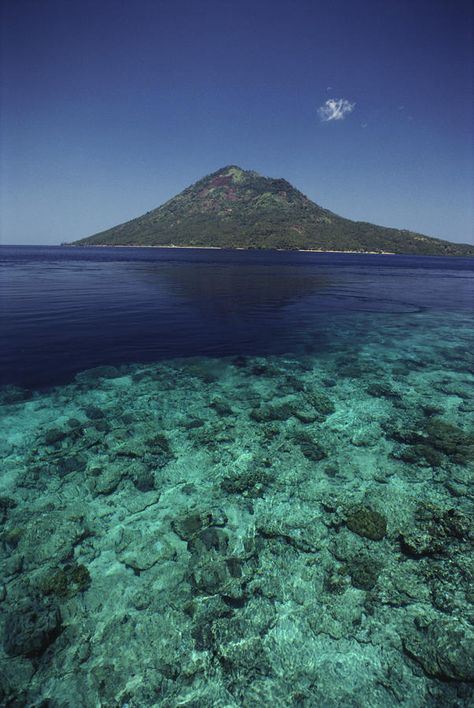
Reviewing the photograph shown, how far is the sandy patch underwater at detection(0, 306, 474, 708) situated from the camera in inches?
211

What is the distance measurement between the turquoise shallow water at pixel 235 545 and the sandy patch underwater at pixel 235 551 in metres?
0.04

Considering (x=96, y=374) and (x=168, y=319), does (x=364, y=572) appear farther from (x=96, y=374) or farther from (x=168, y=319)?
(x=168, y=319)

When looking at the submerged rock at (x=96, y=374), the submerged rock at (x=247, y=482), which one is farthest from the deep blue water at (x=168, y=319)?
the submerged rock at (x=247, y=482)

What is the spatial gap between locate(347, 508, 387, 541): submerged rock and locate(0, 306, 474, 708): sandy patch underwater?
0.15 ft

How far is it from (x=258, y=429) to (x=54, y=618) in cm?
819

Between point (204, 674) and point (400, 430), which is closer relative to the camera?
point (204, 674)

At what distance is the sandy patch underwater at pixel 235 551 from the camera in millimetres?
5355

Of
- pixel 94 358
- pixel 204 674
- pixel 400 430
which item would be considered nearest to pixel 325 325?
pixel 400 430

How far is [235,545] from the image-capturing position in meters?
7.73

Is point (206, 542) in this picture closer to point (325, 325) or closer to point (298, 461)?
point (298, 461)

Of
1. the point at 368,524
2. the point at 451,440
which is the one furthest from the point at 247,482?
the point at 451,440

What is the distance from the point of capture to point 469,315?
1443 inches

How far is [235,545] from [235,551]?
164 millimetres

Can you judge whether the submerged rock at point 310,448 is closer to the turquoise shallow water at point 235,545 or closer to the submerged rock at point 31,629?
the turquoise shallow water at point 235,545
